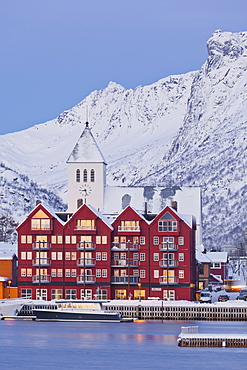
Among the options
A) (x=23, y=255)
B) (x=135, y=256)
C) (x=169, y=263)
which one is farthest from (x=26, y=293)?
(x=169, y=263)

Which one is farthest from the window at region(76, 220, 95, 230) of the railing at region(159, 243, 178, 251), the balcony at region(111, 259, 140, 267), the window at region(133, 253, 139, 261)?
the railing at region(159, 243, 178, 251)

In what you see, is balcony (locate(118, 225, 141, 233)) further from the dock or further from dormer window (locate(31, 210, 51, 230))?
the dock

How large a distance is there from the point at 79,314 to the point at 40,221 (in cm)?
2887

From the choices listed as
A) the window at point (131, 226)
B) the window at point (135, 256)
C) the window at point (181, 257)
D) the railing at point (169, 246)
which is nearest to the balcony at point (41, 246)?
the window at point (131, 226)

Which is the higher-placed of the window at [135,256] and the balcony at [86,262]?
the window at [135,256]

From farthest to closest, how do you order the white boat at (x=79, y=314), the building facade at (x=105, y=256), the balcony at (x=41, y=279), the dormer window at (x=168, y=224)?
the dormer window at (x=168, y=224), the building facade at (x=105, y=256), the balcony at (x=41, y=279), the white boat at (x=79, y=314)

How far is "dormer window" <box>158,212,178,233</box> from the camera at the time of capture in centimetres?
17712

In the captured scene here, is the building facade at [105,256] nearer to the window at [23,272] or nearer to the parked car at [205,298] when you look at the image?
the window at [23,272]

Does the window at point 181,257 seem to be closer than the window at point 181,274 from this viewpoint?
No

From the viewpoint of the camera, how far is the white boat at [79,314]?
153500mm

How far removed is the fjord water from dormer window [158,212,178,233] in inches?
1267

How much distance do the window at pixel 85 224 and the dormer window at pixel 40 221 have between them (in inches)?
199

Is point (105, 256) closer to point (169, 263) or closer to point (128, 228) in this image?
point (128, 228)

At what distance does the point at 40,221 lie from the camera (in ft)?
584
